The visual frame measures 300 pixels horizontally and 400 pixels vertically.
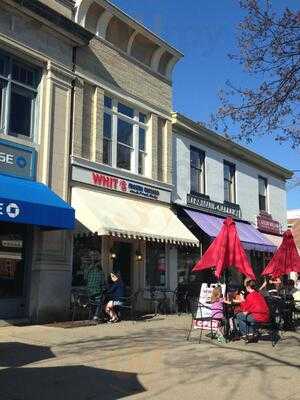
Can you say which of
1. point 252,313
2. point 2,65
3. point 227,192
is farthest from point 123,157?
point 252,313

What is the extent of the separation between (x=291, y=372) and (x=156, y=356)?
2.25 meters

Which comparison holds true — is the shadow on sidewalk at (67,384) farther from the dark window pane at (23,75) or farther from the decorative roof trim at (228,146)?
the decorative roof trim at (228,146)

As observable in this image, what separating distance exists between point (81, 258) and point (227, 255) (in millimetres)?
4693

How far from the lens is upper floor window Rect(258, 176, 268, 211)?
26.3m

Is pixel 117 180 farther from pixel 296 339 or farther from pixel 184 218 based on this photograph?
pixel 296 339

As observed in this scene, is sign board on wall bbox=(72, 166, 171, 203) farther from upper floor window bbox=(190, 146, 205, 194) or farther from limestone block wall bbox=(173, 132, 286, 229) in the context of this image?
upper floor window bbox=(190, 146, 205, 194)

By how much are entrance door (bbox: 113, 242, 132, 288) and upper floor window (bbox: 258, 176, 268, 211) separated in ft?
35.5

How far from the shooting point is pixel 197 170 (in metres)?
21.3

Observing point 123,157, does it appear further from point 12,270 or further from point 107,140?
point 12,270

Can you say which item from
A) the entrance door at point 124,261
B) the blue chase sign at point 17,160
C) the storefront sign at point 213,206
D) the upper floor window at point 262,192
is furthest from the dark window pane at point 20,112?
the upper floor window at point 262,192

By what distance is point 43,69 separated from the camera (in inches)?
567

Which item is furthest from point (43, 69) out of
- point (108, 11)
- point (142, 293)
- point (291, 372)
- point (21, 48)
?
point (291, 372)

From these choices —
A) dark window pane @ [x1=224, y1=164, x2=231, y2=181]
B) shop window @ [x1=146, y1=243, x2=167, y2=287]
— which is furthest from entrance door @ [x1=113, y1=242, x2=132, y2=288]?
dark window pane @ [x1=224, y1=164, x2=231, y2=181]

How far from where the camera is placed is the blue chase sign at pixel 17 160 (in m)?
13.0
